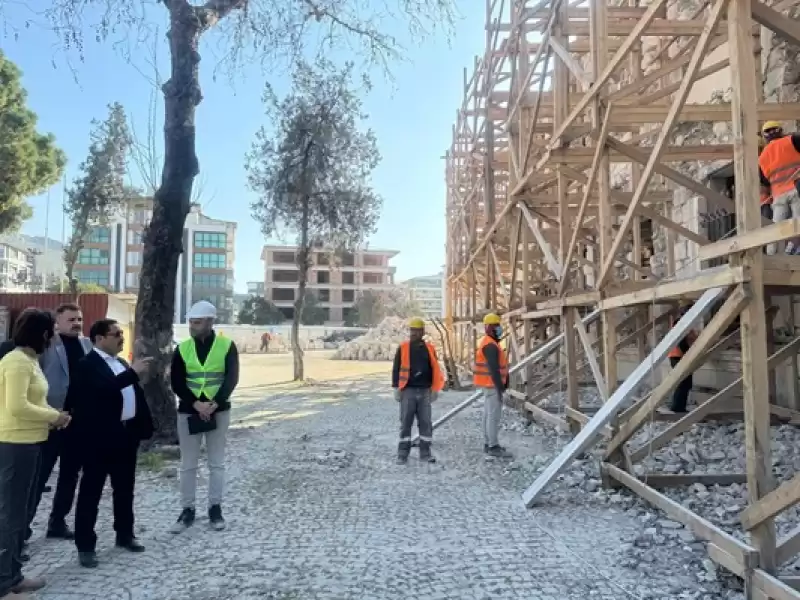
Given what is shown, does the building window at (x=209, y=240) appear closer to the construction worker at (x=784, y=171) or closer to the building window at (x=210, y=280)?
the building window at (x=210, y=280)

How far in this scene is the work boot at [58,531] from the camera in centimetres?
443

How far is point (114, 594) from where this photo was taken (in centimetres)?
350

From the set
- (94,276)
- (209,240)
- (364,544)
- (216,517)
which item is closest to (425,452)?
(364,544)

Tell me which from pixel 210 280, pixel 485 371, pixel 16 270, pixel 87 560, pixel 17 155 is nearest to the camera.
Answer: pixel 87 560

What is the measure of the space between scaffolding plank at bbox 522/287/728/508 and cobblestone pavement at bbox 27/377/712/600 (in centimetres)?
28

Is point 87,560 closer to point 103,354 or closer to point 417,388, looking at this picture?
point 103,354

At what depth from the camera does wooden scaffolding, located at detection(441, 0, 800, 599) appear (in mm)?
3439

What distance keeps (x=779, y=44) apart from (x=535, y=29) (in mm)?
3954

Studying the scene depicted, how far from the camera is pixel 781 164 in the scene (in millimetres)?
4699

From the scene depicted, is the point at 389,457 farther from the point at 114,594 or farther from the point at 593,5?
the point at 593,5

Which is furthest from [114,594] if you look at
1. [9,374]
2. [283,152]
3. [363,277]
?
[363,277]

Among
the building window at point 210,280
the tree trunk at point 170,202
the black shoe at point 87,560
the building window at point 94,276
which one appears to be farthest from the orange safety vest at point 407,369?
the building window at point 210,280

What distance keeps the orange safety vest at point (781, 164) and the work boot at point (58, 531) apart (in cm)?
595

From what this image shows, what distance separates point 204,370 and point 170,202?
4.09 meters
